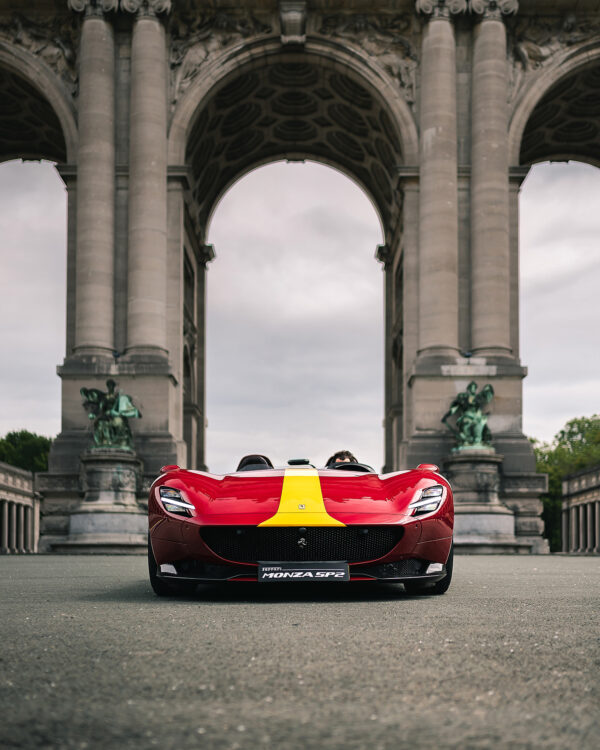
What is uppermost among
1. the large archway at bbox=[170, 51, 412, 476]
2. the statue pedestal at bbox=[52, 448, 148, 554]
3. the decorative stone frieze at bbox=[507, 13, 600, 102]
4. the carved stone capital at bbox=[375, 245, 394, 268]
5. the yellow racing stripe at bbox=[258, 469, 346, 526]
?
the decorative stone frieze at bbox=[507, 13, 600, 102]

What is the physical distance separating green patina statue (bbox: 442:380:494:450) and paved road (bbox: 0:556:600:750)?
766 inches

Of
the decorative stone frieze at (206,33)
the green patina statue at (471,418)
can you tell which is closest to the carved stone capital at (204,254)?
the decorative stone frieze at (206,33)

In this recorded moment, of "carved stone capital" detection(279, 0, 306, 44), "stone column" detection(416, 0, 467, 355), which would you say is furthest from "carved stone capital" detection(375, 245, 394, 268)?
"carved stone capital" detection(279, 0, 306, 44)

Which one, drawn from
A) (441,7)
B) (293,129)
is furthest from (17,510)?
(441,7)

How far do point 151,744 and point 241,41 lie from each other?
1196 inches

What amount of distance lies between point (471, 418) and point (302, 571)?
19.8 metres

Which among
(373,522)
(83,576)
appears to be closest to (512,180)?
(83,576)

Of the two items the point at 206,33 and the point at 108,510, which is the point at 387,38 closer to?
the point at 206,33

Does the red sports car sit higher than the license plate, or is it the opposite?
the red sports car

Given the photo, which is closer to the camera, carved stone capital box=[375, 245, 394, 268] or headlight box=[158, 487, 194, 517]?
headlight box=[158, 487, 194, 517]

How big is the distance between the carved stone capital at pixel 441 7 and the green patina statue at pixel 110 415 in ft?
44.1

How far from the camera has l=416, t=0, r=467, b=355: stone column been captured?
2845 centimetres

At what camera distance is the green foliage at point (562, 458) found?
75.3 meters

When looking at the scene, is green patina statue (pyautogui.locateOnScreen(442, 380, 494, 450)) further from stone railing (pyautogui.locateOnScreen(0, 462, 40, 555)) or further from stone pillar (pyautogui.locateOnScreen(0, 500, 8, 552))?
stone pillar (pyautogui.locateOnScreen(0, 500, 8, 552))
